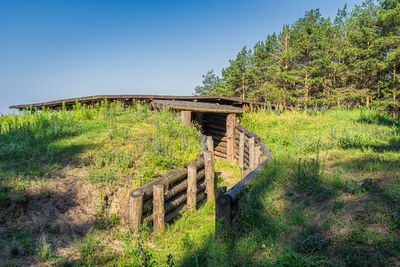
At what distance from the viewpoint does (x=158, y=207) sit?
5121 mm

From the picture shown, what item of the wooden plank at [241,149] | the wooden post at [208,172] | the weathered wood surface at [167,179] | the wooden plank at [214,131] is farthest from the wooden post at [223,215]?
the wooden plank at [214,131]

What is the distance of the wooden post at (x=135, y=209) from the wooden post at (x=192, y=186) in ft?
6.06

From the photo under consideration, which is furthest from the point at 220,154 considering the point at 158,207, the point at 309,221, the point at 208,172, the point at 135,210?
the point at 309,221

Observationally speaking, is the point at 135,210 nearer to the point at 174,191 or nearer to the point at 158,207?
the point at 158,207

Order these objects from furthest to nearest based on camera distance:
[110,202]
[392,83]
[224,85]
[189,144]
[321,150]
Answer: [224,85]
[392,83]
[189,144]
[321,150]
[110,202]

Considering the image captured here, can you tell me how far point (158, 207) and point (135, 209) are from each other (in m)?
0.59

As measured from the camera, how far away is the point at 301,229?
3.56m

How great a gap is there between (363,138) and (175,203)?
19.9 ft

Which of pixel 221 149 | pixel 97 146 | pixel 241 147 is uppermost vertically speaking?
pixel 97 146

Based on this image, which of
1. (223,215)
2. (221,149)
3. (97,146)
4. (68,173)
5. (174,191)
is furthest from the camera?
(221,149)

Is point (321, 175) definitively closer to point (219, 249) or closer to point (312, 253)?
point (312, 253)

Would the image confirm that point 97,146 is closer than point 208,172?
Yes

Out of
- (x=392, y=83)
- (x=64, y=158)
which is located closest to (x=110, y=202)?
(x=64, y=158)

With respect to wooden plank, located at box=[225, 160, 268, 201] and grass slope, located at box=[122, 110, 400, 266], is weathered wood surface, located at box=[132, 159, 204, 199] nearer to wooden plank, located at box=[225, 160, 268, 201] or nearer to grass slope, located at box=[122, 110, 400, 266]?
grass slope, located at box=[122, 110, 400, 266]
